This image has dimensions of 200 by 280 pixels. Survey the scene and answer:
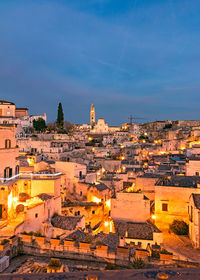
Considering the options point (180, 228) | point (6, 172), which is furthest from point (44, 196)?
point (180, 228)

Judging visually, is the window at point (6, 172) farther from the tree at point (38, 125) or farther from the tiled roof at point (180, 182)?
the tree at point (38, 125)

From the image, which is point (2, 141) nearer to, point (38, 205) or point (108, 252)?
point (38, 205)

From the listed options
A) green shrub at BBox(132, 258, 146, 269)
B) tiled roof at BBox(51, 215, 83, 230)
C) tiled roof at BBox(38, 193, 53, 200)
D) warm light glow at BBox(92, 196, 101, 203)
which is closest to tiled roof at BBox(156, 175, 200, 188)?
warm light glow at BBox(92, 196, 101, 203)

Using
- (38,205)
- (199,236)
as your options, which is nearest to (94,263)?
(38,205)

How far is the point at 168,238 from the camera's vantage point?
15203 mm

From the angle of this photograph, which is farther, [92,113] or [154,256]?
[92,113]

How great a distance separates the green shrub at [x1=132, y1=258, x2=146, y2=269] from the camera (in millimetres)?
7084

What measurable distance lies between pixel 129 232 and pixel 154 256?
7.12m

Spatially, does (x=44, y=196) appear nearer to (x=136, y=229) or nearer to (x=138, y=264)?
(x=136, y=229)

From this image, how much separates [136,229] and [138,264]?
8.50m

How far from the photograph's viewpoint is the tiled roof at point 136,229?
14.4m

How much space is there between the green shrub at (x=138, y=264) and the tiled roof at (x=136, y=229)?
7.03 metres

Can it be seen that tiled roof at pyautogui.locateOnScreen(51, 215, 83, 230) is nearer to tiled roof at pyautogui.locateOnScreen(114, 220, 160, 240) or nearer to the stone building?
tiled roof at pyautogui.locateOnScreen(114, 220, 160, 240)

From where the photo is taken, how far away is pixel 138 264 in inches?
281
